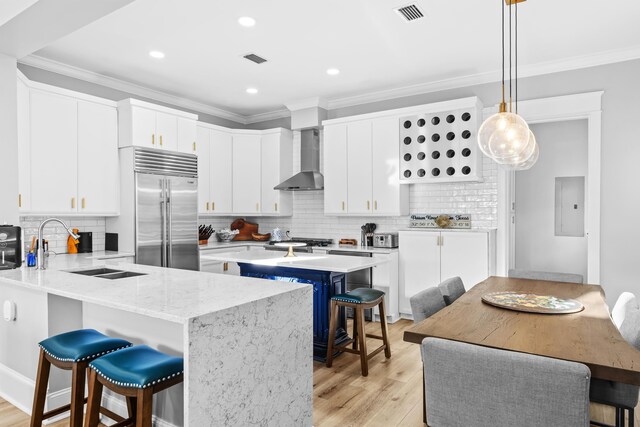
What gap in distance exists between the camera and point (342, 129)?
5688 millimetres

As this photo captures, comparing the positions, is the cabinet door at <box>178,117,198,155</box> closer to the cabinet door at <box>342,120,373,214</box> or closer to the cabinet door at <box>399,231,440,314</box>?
the cabinet door at <box>342,120,373,214</box>

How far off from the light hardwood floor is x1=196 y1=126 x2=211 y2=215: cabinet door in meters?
3.16

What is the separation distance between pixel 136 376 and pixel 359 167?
422 centimetres

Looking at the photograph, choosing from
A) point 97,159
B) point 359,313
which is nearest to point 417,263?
point 359,313

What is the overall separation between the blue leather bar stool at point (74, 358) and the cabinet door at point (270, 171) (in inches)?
163

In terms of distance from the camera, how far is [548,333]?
191 centimetres

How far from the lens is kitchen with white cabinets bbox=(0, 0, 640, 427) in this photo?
2.28 m

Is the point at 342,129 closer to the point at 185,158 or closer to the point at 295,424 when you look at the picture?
the point at 185,158

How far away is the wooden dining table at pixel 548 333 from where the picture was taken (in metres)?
1.56

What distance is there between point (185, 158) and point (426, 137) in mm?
3069

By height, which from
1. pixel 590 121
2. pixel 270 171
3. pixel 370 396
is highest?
pixel 590 121

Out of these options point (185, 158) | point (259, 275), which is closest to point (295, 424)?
point (259, 275)

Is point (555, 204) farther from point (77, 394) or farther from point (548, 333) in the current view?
point (77, 394)

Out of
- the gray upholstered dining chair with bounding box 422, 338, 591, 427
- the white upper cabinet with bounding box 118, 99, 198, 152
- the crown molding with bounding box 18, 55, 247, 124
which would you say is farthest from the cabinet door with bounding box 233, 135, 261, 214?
the gray upholstered dining chair with bounding box 422, 338, 591, 427
